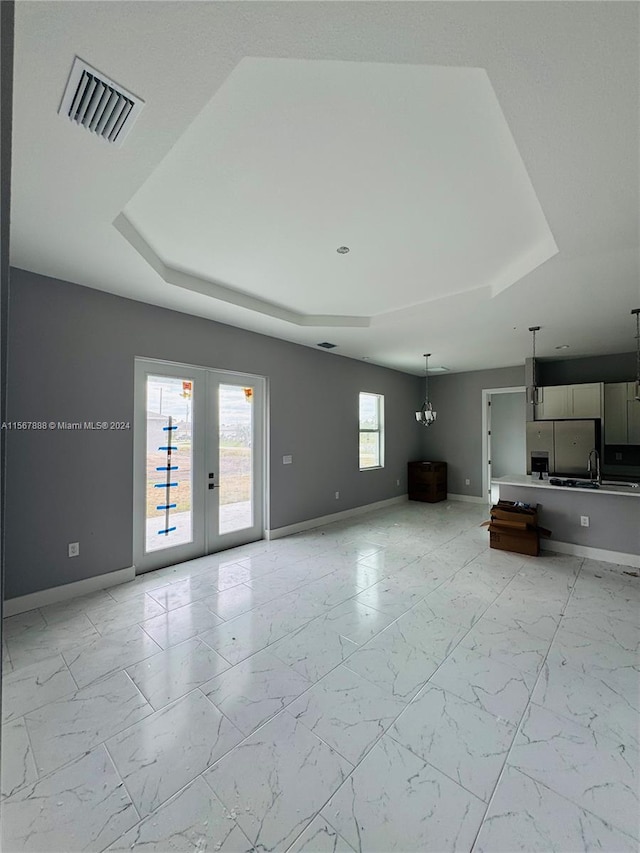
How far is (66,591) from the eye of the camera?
3203mm

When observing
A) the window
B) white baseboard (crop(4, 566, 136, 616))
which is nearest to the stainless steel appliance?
the window

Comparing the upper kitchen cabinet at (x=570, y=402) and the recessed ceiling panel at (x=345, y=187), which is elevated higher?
the recessed ceiling panel at (x=345, y=187)

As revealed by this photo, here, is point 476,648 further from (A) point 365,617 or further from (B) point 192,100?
(B) point 192,100

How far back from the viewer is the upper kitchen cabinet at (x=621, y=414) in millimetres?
5250

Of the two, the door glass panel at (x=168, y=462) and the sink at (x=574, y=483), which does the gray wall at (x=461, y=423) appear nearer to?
the sink at (x=574, y=483)

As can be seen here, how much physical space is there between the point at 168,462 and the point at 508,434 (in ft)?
21.0

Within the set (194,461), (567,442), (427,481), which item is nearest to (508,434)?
(427,481)

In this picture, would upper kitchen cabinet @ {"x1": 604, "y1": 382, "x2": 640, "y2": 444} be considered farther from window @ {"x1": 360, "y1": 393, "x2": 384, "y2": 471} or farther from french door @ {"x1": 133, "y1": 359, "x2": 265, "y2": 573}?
french door @ {"x1": 133, "y1": 359, "x2": 265, "y2": 573}

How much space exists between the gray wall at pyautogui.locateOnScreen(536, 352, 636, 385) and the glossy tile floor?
3.68m

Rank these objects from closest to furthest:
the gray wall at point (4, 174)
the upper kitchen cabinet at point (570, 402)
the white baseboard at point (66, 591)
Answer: the gray wall at point (4, 174) → the white baseboard at point (66, 591) → the upper kitchen cabinet at point (570, 402)

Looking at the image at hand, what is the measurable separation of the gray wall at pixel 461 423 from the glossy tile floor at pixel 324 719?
413 centimetres

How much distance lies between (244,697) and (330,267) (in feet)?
10.2

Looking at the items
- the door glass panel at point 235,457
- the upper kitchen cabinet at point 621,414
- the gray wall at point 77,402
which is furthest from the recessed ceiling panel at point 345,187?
the upper kitchen cabinet at point 621,414

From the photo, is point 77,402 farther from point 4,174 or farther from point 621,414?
point 621,414
